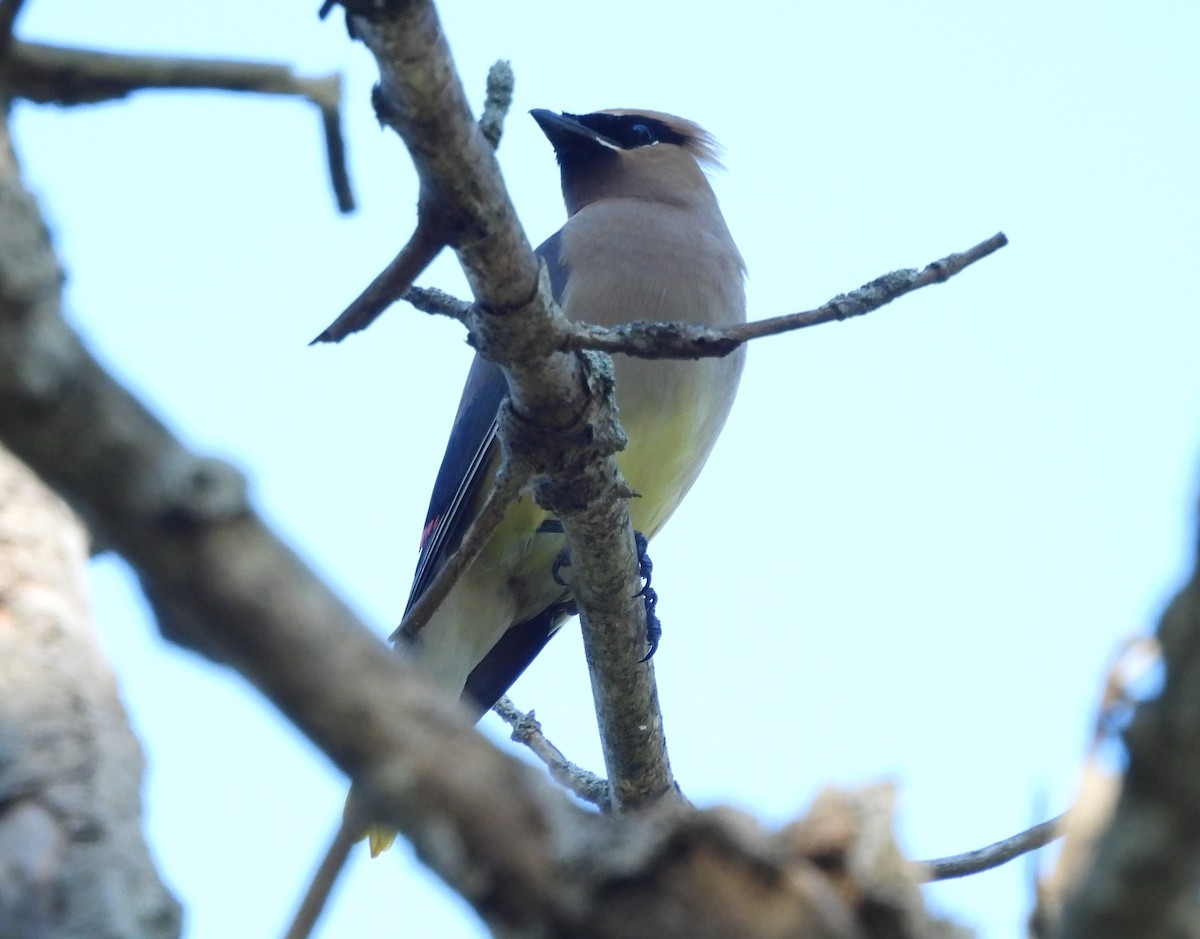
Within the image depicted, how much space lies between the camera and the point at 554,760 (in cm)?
417

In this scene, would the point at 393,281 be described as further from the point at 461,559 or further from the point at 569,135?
the point at 569,135

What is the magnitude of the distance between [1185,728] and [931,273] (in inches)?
56.0

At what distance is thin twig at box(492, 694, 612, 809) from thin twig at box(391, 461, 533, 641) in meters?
1.52

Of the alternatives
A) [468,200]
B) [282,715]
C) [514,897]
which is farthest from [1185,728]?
[468,200]

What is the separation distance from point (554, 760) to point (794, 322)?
2.23 metres

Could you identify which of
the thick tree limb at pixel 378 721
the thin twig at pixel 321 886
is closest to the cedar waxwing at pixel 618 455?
the thin twig at pixel 321 886

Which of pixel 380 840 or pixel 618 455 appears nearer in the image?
pixel 380 840

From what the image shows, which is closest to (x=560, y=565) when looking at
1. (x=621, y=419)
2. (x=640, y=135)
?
(x=621, y=419)

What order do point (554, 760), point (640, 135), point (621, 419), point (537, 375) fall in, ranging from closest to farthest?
point (537, 375), point (554, 760), point (621, 419), point (640, 135)

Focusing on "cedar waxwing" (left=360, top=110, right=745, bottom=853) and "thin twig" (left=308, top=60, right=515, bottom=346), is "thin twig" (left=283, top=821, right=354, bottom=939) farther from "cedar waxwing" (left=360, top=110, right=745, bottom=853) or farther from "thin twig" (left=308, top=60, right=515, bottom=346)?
"cedar waxwing" (left=360, top=110, right=745, bottom=853)

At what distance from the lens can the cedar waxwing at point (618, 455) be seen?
4695 millimetres

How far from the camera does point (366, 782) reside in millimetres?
1105

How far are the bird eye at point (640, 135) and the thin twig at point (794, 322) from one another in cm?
403

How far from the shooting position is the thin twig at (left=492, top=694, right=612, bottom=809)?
157 inches
